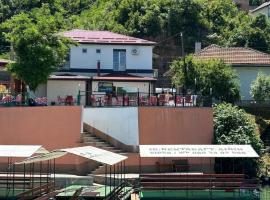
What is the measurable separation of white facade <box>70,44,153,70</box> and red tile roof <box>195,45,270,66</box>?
480 inches

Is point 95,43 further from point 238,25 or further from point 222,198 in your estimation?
point 238,25

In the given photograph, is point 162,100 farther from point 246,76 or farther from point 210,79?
point 246,76

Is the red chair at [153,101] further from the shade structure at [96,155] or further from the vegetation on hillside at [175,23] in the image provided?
the vegetation on hillside at [175,23]

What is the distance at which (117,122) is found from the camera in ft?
148

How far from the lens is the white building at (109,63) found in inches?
2021

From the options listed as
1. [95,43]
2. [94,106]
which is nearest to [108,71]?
[95,43]

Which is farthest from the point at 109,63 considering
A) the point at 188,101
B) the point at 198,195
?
the point at 198,195

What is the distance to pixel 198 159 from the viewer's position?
44719mm

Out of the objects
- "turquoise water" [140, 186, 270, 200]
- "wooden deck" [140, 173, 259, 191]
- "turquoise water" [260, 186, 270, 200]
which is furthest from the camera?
"turquoise water" [260, 186, 270, 200]

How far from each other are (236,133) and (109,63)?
1284 centimetres

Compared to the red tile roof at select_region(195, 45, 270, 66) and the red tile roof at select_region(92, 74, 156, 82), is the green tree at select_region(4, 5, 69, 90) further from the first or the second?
the red tile roof at select_region(195, 45, 270, 66)

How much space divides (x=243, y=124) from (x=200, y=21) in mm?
40728

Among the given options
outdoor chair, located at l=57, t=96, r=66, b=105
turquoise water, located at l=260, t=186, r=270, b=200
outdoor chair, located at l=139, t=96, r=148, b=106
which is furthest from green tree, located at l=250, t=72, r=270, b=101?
outdoor chair, located at l=57, t=96, r=66, b=105

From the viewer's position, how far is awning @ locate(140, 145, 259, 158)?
34.7 m
